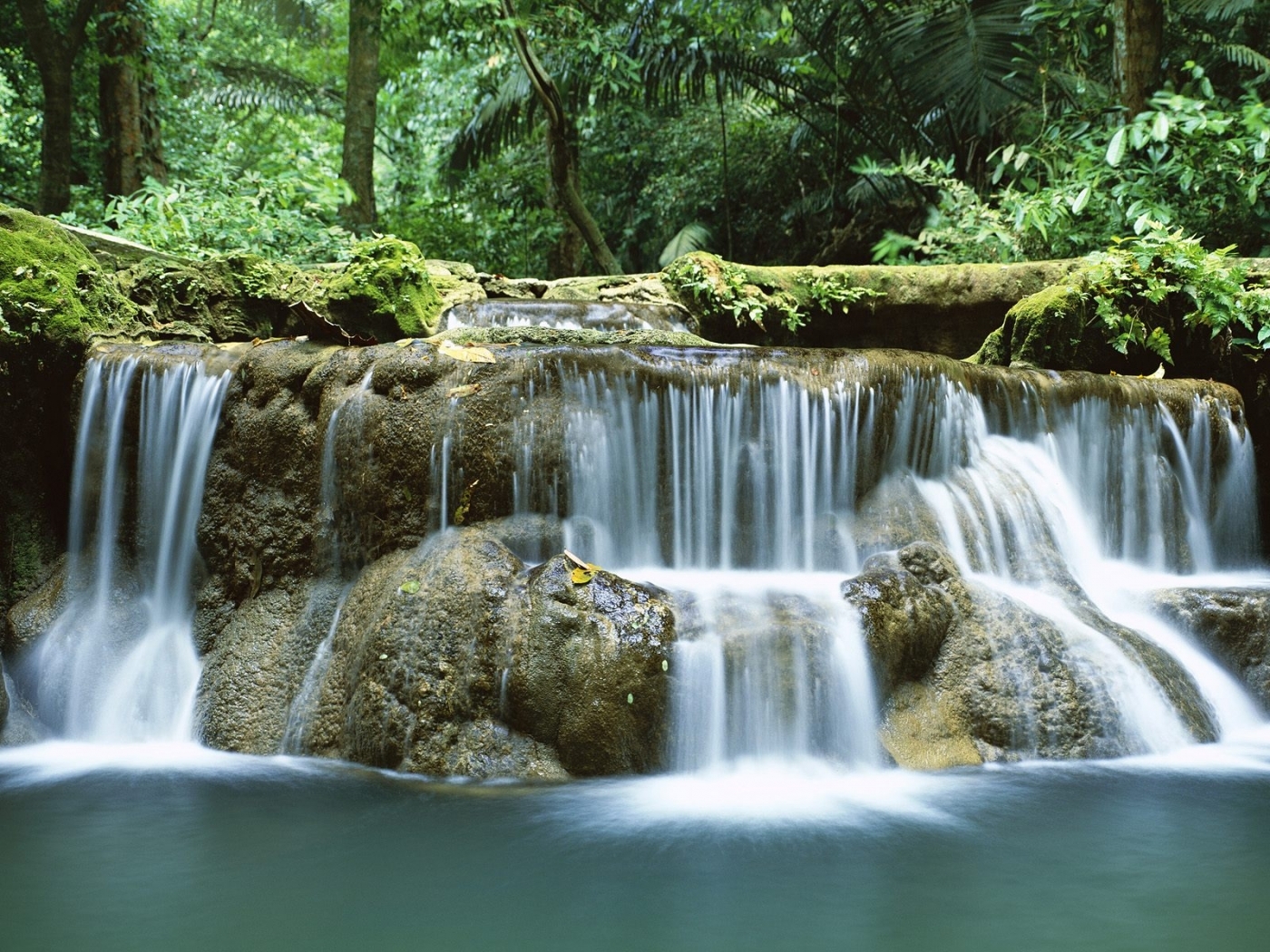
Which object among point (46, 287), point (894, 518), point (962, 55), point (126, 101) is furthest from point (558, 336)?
point (962, 55)

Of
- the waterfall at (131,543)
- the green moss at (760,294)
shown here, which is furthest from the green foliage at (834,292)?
the waterfall at (131,543)

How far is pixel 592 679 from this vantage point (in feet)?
13.3

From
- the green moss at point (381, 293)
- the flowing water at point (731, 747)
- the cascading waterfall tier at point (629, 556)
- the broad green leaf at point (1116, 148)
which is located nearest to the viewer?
the flowing water at point (731, 747)

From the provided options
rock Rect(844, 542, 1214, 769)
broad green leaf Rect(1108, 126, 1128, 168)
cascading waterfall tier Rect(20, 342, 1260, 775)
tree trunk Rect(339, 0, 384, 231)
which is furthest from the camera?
tree trunk Rect(339, 0, 384, 231)

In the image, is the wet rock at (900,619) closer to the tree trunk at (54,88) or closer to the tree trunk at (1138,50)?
the tree trunk at (1138,50)

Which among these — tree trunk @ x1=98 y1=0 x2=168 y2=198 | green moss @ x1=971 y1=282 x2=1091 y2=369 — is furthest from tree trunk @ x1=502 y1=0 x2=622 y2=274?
green moss @ x1=971 y1=282 x2=1091 y2=369

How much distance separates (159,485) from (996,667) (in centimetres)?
414

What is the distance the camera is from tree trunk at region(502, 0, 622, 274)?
1101cm

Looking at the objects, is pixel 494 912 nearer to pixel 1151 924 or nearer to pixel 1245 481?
pixel 1151 924

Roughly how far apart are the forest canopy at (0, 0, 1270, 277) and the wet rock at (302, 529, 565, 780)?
17.9 feet

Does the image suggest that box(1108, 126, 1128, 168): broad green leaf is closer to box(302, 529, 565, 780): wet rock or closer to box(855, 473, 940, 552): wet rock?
box(855, 473, 940, 552): wet rock

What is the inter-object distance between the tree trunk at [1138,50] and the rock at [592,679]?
25.3 feet

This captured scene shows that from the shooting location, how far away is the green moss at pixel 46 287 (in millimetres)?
5250

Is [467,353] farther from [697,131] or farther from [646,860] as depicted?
[697,131]
